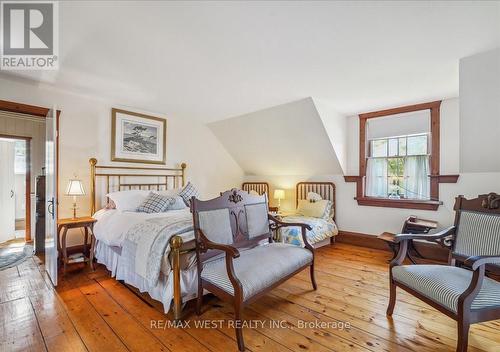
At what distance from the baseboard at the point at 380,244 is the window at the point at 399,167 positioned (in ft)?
2.36

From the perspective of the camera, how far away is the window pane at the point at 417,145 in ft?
12.0

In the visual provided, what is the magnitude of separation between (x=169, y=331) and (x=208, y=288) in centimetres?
43

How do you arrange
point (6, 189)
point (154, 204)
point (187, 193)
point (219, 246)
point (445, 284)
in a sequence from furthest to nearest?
point (6, 189)
point (187, 193)
point (154, 204)
point (219, 246)
point (445, 284)

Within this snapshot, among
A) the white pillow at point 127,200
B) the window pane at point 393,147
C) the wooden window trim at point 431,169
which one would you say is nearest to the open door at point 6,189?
the white pillow at point 127,200

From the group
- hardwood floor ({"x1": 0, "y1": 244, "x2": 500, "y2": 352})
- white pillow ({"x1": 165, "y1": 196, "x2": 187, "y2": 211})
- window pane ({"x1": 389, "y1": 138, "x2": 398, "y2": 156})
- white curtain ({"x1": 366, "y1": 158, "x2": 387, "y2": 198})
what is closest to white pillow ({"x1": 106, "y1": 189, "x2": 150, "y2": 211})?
white pillow ({"x1": 165, "y1": 196, "x2": 187, "y2": 211})

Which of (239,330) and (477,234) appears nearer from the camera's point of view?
(239,330)

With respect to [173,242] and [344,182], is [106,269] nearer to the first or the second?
[173,242]

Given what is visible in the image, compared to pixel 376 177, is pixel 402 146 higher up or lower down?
higher up

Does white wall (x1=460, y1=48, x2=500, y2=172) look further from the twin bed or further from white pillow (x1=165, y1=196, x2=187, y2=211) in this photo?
white pillow (x1=165, y1=196, x2=187, y2=211)

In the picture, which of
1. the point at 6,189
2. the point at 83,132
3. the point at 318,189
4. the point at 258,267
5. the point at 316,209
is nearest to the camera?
the point at 258,267

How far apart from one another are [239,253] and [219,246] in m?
0.16

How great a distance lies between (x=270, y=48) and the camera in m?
2.20

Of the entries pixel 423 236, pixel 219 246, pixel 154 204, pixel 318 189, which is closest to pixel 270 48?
pixel 219 246

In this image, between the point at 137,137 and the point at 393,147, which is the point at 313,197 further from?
the point at 137,137
